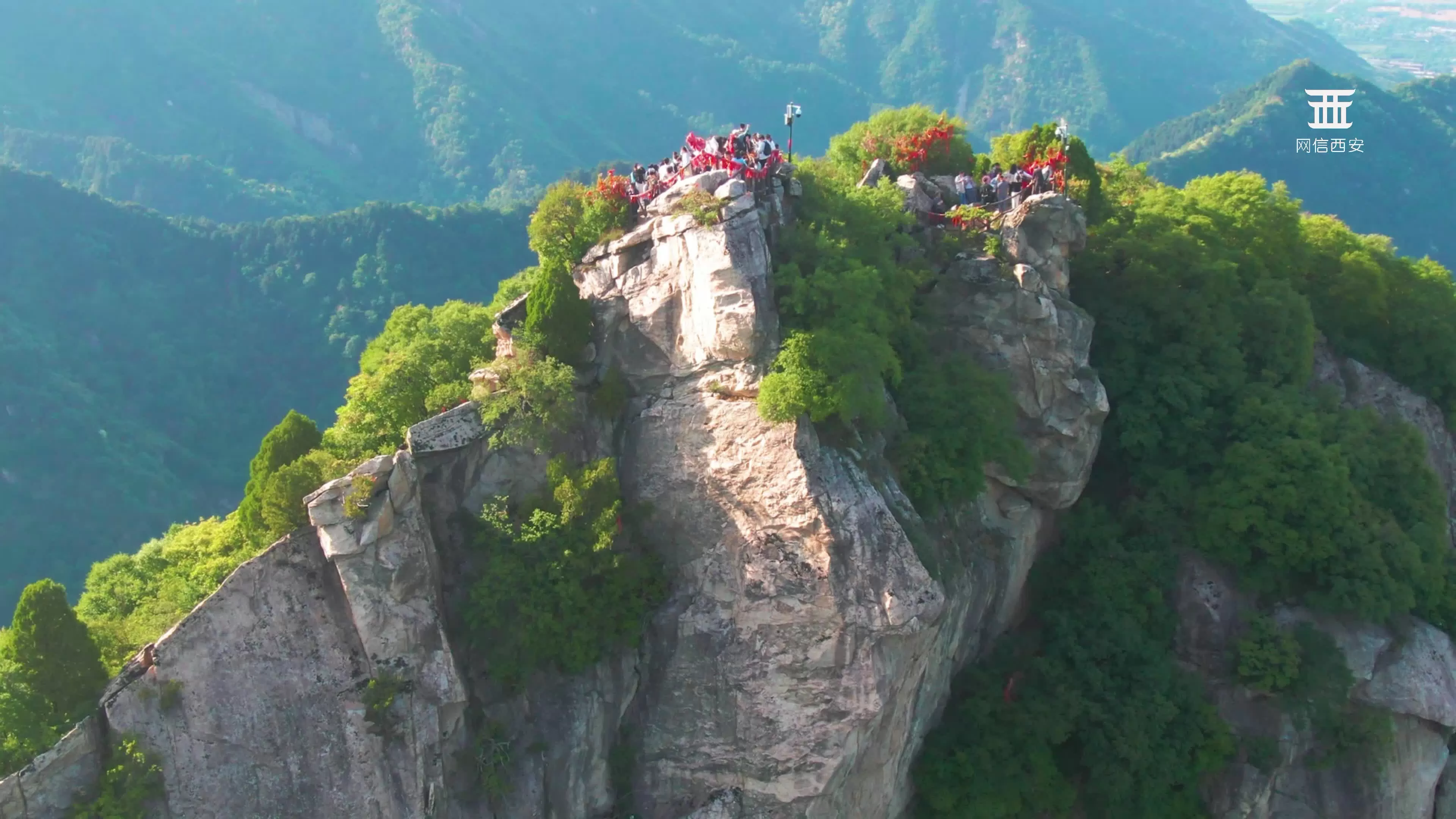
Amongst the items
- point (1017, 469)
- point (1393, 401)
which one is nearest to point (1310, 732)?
point (1017, 469)

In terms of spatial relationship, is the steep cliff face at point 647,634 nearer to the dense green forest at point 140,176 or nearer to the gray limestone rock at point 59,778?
the gray limestone rock at point 59,778

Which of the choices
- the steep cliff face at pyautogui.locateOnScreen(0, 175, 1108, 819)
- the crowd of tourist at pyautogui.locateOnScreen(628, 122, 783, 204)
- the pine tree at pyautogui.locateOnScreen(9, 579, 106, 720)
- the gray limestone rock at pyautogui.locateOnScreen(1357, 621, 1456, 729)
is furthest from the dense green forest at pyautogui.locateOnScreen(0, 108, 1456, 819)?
the crowd of tourist at pyautogui.locateOnScreen(628, 122, 783, 204)

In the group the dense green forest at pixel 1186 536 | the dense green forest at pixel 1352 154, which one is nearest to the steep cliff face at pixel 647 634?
the dense green forest at pixel 1186 536

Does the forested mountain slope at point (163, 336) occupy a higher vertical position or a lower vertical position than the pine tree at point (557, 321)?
higher

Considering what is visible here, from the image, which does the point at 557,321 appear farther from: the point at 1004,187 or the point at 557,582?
the point at 1004,187

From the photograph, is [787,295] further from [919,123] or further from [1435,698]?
[1435,698]

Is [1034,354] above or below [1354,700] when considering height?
above

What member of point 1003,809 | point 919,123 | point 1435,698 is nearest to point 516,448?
point 1003,809
